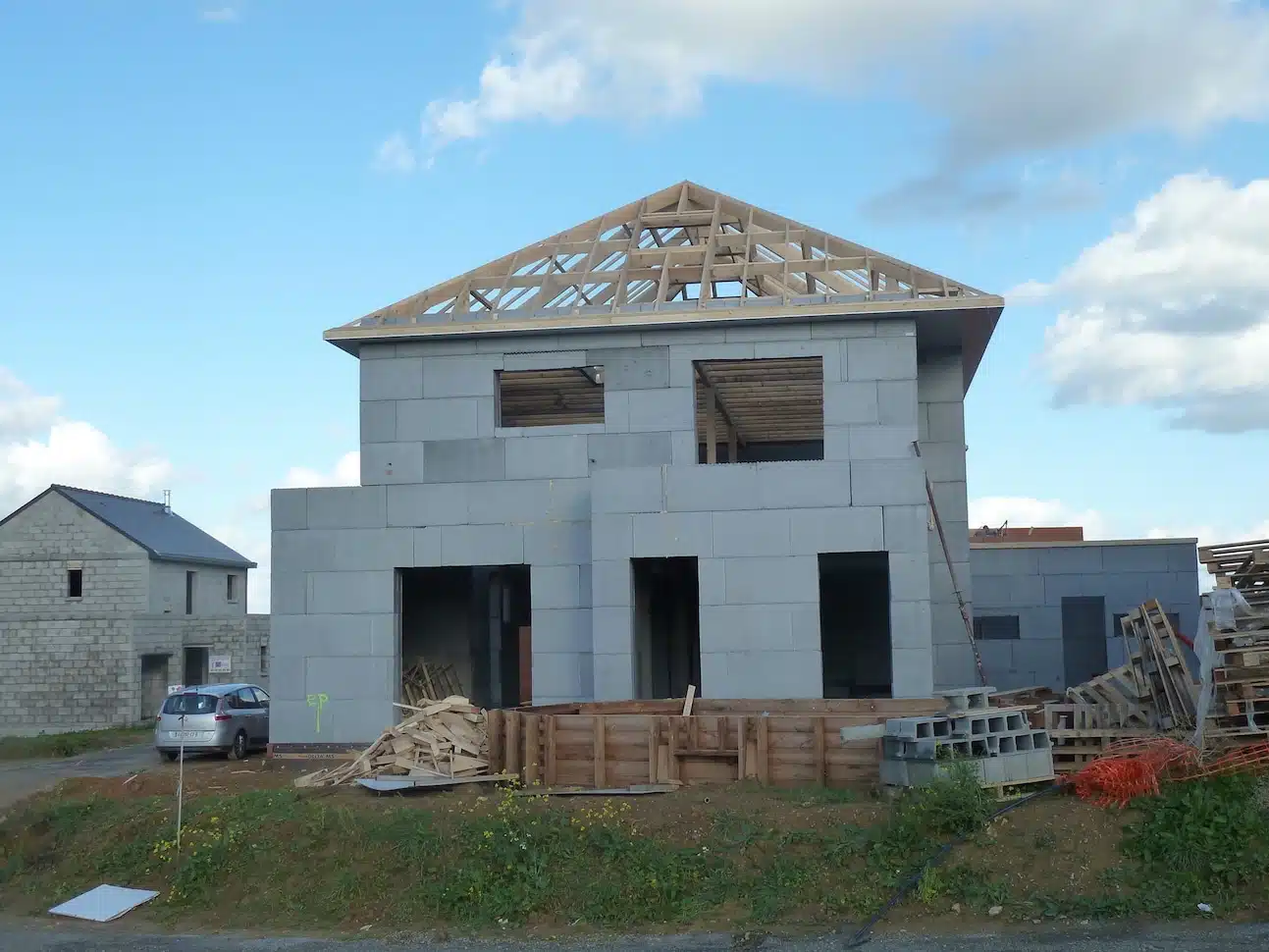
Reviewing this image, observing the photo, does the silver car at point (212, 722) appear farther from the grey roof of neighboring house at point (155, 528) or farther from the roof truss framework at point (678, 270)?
the grey roof of neighboring house at point (155, 528)

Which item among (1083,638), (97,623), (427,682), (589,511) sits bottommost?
(427,682)

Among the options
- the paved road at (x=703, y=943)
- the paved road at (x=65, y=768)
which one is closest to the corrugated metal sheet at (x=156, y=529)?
the paved road at (x=65, y=768)

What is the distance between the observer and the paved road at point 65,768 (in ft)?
74.4

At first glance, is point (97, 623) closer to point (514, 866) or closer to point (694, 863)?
point (514, 866)

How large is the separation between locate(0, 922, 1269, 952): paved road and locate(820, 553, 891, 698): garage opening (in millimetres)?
17855

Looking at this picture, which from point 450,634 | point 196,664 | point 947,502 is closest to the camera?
point 947,502

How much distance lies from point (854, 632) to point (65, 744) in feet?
62.4

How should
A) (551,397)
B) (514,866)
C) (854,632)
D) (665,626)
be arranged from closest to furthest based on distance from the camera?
(514,866), (551,397), (665,626), (854,632)

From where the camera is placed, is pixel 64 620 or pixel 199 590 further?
pixel 199 590

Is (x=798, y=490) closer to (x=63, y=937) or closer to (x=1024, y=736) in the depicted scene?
(x=1024, y=736)

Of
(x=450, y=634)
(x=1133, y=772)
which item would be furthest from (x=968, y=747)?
(x=450, y=634)

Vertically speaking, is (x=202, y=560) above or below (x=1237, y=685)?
above

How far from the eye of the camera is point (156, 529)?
47.8 m

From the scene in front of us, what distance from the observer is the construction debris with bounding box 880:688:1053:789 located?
14.0 meters
